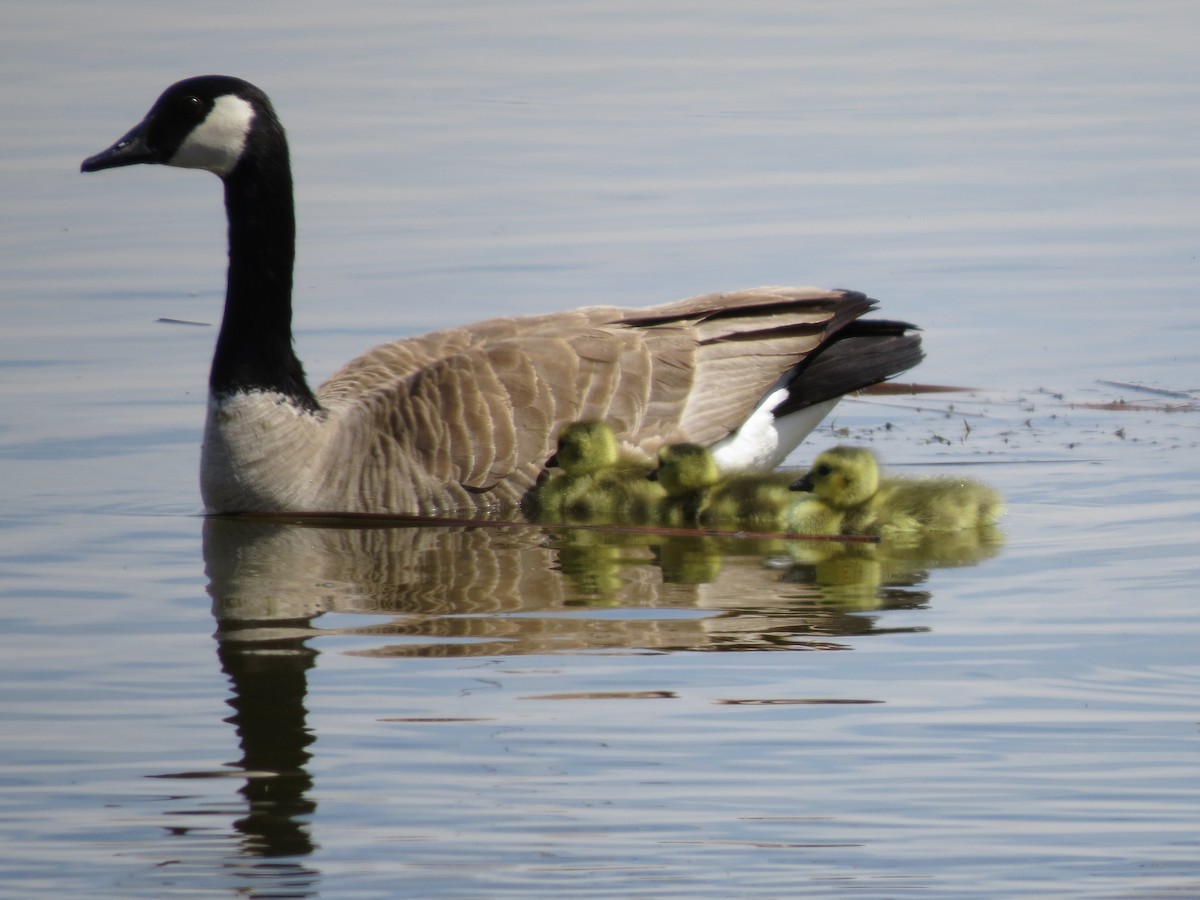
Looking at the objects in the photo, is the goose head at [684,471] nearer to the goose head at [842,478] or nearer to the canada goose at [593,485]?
the canada goose at [593,485]

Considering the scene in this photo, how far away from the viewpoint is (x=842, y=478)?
7.75m

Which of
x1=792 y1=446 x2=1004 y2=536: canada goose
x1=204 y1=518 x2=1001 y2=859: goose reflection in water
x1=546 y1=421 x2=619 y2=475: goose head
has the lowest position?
x1=204 y1=518 x2=1001 y2=859: goose reflection in water

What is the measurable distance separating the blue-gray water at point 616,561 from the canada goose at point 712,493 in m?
0.28

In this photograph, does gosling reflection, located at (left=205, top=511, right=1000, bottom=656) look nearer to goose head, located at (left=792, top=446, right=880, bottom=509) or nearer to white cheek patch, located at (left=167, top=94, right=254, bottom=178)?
goose head, located at (left=792, top=446, right=880, bottom=509)

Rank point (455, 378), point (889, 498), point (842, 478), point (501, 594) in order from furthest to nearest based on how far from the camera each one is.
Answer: point (455, 378) < point (889, 498) < point (842, 478) < point (501, 594)

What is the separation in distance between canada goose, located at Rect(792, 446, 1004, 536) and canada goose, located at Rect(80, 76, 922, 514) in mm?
1077

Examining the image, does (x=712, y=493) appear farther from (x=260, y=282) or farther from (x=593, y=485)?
(x=260, y=282)

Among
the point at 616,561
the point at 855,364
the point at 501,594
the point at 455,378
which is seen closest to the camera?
the point at 501,594

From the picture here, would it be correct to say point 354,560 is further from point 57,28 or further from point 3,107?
point 57,28

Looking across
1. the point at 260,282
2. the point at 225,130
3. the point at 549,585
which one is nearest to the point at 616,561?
the point at 549,585

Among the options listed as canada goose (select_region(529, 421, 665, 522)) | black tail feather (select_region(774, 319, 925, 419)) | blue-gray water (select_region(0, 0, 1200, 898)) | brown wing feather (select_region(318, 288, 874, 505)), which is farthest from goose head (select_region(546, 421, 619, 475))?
black tail feather (select_region(774, 319, 925, 419))

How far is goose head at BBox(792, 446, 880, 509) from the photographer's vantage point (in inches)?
305

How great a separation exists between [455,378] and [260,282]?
0.94m

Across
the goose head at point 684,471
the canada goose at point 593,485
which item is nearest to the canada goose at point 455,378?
the canada goose at point 593,485
